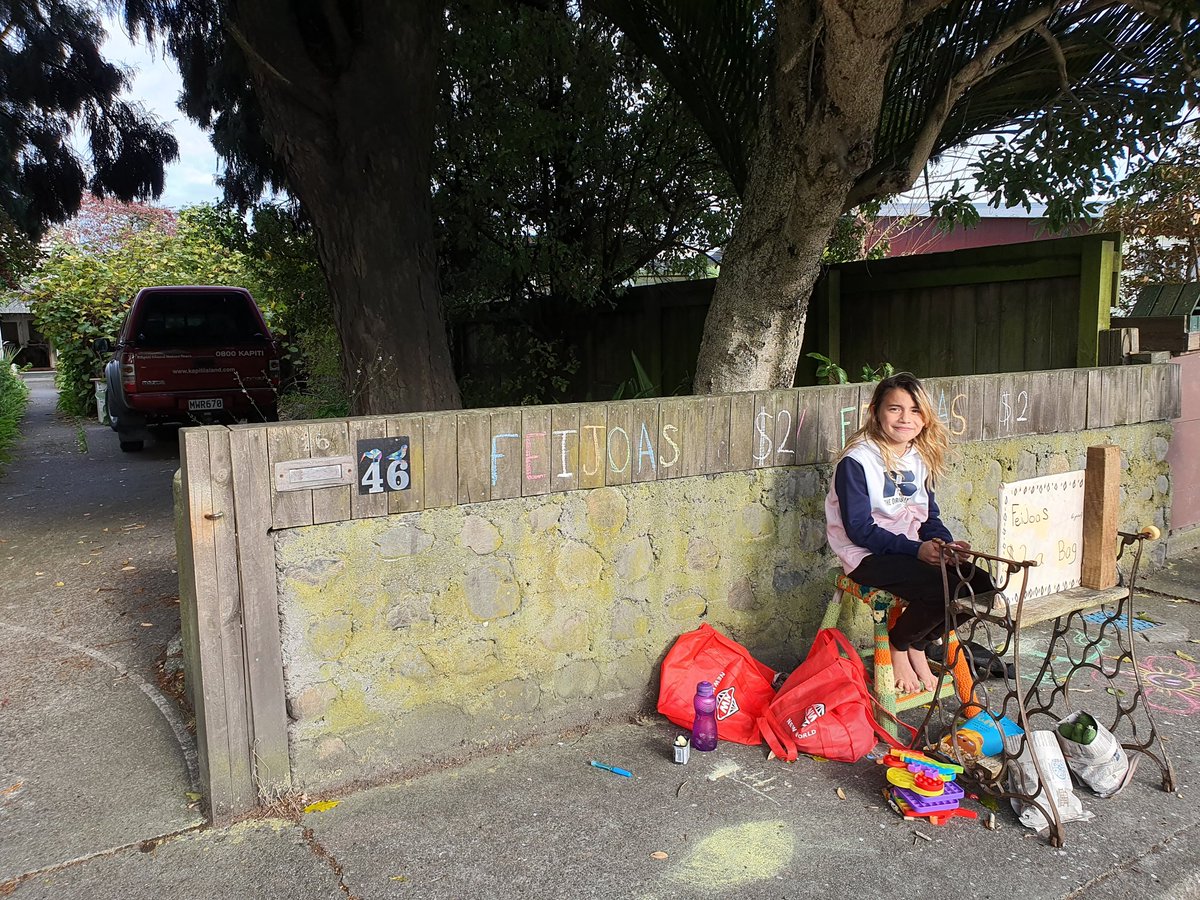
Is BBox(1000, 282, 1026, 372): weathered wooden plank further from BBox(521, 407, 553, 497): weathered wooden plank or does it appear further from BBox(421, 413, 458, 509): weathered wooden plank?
BBox(421, 413, 458, 509): weathered wooden plank

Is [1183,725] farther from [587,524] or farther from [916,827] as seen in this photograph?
[587,524]

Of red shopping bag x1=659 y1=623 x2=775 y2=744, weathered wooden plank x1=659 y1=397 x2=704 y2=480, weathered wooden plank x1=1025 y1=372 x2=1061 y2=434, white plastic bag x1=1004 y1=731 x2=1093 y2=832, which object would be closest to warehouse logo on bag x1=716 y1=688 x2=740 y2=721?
red shopping bag x1=659 y1=623 x2=775 y2=744

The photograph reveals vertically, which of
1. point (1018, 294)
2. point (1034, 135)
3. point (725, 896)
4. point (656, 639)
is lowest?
point (725, 896)

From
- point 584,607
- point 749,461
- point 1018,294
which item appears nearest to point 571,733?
point 584,607

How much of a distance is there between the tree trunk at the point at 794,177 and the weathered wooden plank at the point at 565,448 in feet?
6.44

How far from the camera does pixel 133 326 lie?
10789 mm

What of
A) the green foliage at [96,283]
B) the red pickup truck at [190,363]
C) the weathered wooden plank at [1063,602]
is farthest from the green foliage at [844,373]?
the green foliage at [96,283]

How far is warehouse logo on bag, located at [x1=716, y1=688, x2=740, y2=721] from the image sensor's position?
141 inches

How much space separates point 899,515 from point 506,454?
5.16 feet

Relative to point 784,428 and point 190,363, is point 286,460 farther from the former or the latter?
point 190,363

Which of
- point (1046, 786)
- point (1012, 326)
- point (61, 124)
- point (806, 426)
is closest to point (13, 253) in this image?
point (61, 124)

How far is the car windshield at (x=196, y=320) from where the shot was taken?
429 inches

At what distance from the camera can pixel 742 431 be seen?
12.7ft

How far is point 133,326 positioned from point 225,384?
50.6 inches
